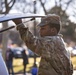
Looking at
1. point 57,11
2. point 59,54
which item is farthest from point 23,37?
point 57,11

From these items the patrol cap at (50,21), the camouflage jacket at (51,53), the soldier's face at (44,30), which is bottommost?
the camouflage jacket at (51,53)

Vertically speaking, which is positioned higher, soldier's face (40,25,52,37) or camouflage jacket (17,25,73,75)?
soldier's face (40,25,52,37)

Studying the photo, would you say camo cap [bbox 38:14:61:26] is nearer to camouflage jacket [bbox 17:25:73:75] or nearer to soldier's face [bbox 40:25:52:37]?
soldier's face [bbox 40:25:52:37]

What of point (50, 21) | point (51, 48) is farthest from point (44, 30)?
point (51, 48)

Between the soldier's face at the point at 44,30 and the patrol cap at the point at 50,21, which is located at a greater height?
the patrol cap at the point at 50,21

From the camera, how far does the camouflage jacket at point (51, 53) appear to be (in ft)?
13.3

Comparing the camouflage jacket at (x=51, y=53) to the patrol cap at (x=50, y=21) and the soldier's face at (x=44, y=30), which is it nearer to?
the soldier's face at (x=44, y=30)

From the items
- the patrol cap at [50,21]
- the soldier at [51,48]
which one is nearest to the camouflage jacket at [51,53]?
the soldier at [51,48]

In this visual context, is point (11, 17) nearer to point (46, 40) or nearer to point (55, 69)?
point (46, 40)

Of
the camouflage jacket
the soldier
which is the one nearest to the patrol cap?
the soldier

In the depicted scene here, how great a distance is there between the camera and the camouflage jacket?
13.3 ft

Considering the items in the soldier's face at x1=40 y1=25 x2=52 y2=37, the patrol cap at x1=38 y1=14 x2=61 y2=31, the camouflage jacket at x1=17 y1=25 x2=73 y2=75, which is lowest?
the camouflage jacket at x1=17 y1=25 x2=73 y2=75

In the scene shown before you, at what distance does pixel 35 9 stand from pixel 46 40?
10717mm

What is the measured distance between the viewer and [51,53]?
4.13 meters
